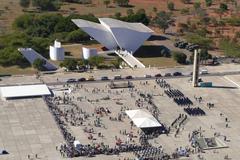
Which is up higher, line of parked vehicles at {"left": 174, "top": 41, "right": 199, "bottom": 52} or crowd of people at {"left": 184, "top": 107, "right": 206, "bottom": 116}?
line of parked vehicles at {"left": 174, "top": 41, "right": 199, "bottom": 52}

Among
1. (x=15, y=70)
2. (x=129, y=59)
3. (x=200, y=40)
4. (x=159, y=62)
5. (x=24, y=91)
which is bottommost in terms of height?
(x=15, y=70)

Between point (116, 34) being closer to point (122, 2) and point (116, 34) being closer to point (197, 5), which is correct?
point (122, 2)

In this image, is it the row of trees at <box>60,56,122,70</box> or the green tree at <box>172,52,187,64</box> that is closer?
the row of trees at <box>60,56,122,70</box>

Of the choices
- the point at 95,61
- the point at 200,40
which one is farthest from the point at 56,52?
the point at 200,40

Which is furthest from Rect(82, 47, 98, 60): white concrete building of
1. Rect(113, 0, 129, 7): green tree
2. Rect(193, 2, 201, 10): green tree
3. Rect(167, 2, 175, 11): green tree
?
Rect(193, 2, 201, 10): green tree

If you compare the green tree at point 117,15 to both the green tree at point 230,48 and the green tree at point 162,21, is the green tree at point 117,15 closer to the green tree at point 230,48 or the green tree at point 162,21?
the green tree at point 162,21

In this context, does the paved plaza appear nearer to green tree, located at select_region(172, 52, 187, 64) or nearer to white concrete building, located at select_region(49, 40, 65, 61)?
green tree, located at select_region(172, 52, 187, 64)

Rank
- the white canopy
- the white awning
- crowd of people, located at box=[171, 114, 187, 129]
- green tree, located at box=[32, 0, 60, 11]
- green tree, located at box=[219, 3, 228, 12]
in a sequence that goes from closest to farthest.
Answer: the white canopy
crowd of people, located at box=[171, 114, 187, 129]
the white awning
green tree, located at box=[219, 3, 228, 12]
green tree, located at box=[32, 0, 60, 11]

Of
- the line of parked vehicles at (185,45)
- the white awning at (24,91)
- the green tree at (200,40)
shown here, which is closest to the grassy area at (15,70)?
the white awning at (24,91)
